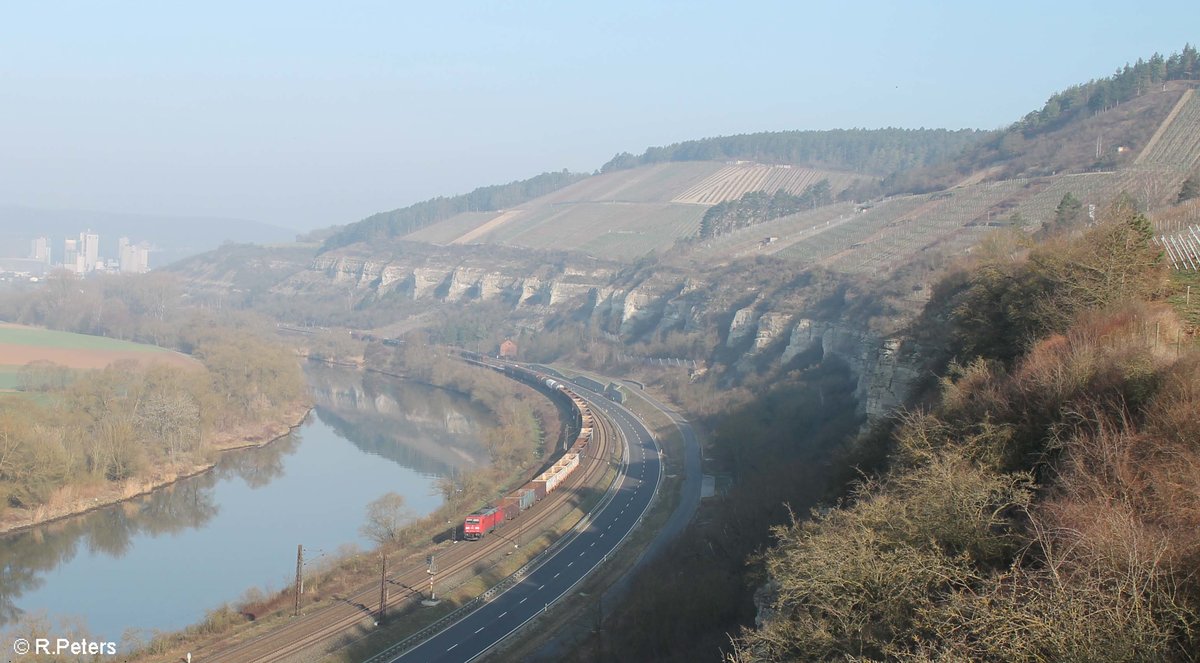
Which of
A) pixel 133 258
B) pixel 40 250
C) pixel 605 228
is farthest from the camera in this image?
pixel 40 250

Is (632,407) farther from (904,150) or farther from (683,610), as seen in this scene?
(904,150)

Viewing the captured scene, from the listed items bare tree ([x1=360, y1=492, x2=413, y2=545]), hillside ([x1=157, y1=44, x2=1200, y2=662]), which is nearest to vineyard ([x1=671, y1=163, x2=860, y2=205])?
hillside ([x1=157, y1=44, x2=1200, y2=662])

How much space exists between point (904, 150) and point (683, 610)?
9629 cm

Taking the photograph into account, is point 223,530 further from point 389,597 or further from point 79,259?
point 79,259

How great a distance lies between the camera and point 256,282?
99625mm

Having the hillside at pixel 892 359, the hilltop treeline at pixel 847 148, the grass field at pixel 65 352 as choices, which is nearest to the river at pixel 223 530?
the hillside at pixel 892 359

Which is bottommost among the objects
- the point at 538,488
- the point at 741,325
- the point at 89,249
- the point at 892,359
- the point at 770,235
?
the point at 538,488

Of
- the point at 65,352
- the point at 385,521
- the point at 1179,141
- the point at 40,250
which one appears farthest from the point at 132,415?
the point at 40,250

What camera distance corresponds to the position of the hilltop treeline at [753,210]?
70.9 meters

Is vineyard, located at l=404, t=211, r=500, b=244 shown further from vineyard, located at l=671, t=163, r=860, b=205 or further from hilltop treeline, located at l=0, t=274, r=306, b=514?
hilltop treeline, located at l=0, t=274, r=306, b=514

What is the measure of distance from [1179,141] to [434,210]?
276ft

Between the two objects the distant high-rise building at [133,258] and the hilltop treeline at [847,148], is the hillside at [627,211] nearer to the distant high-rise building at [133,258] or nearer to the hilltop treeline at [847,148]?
the hilltop treeline at [847,148]

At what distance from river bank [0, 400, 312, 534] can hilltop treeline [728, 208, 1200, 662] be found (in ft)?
75.9

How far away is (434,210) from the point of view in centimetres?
11312
